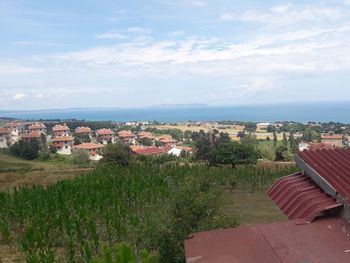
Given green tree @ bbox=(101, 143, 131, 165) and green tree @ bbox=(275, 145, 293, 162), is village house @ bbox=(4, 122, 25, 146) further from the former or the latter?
green tree @ bbox=(275, 145, 293, 162)

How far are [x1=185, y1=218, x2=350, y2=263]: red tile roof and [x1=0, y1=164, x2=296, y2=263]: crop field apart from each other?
287cm

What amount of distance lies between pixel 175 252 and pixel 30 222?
10.2 m

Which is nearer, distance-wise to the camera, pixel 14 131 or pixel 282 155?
pixel 282 155

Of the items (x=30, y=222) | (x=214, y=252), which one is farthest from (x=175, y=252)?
(x=30, y=222)

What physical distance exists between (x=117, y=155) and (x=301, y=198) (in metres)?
40.3

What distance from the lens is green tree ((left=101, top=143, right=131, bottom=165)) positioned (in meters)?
45.9

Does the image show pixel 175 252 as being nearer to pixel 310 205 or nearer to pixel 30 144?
pixel 310 205

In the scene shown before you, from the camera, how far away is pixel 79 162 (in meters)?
62.5

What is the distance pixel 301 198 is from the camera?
692 centimetres

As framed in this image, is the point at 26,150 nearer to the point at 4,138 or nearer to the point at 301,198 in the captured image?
the point at 4,138

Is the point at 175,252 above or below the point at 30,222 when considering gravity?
above

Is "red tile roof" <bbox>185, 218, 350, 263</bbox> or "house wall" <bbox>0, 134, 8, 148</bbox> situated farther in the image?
"house wall" <bbox>0, 134, 8, 148</bbox>

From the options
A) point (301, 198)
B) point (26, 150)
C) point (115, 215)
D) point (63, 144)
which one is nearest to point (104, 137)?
point (63, 144)

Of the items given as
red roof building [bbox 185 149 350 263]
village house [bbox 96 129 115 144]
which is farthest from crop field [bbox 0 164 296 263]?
village house [bbox 96 129 115 144]
